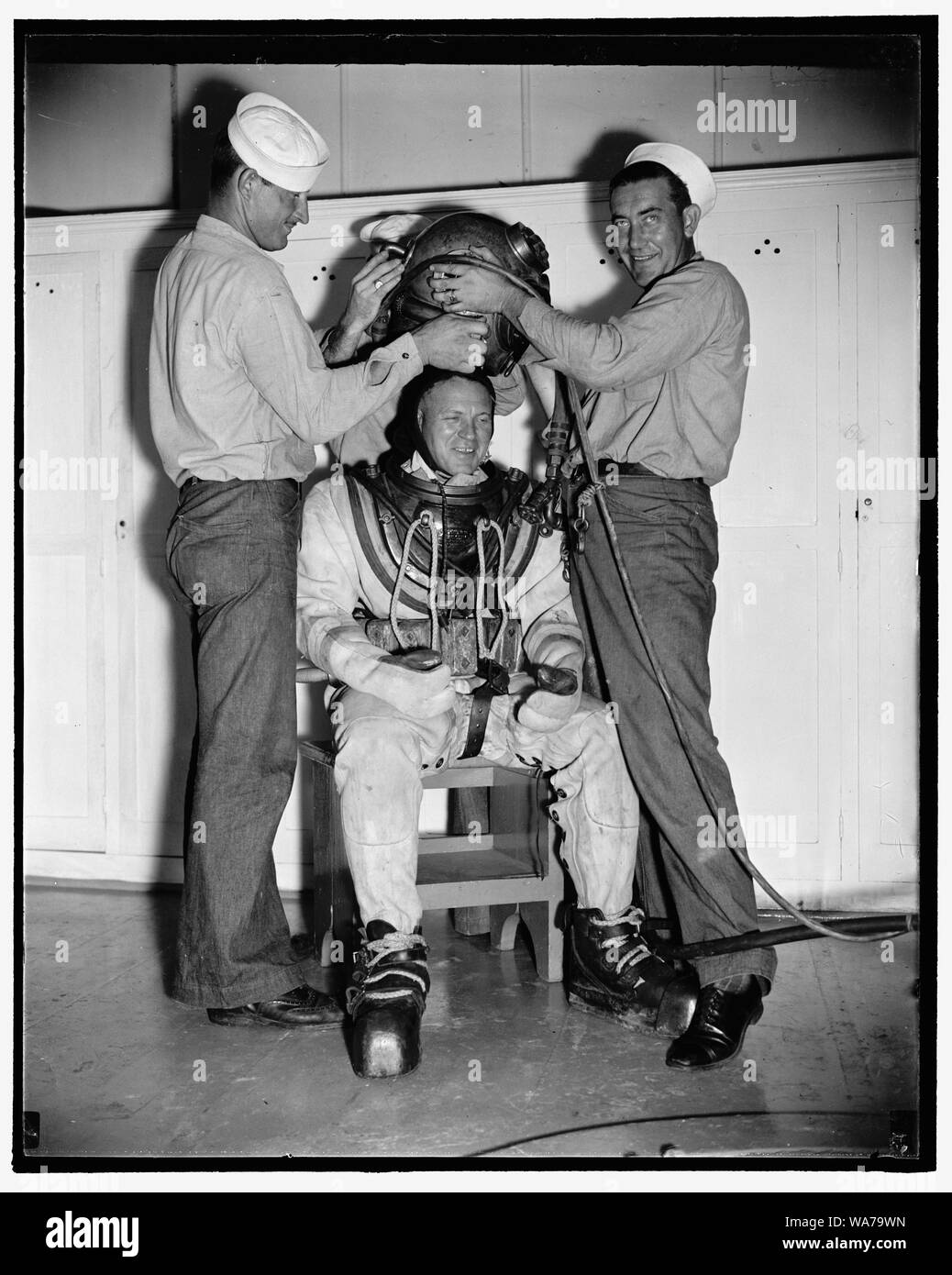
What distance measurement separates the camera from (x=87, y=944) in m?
4.05

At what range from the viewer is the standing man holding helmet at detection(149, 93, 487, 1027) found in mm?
3152

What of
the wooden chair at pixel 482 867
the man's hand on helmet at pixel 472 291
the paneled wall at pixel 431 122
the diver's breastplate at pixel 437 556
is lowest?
the wooden chair at pixel 482 867

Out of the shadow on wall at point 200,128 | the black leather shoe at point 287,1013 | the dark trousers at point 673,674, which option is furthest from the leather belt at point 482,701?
the shadow on wall at point 200,128

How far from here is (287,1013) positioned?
329 cm

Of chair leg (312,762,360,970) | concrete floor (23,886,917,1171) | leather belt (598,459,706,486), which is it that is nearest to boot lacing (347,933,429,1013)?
concrete floor (23,886,917,1171)

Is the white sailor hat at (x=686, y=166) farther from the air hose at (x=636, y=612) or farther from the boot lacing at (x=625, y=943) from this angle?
the boot lacing at (x=625, y=943)

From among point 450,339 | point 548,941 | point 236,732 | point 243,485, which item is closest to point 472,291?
point 450,339

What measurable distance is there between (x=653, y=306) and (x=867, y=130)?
5.51ft

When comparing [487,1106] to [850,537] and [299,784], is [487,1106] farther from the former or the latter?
[850,537]

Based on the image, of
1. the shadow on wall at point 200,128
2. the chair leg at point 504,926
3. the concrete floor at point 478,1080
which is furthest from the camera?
the shadow on wall at point 200,128

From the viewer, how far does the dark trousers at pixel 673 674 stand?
3.25 m

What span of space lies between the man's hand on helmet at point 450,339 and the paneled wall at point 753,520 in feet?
4.02

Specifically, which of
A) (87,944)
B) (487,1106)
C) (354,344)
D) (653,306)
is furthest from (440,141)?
(487,1106)

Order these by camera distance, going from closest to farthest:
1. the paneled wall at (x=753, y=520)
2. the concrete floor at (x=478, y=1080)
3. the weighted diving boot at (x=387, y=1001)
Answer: the concrete floor at (x=478, y=1080) < the weighted diving boot at (x=387, y=1001) < the paneled wall at (x=753, y=520)
